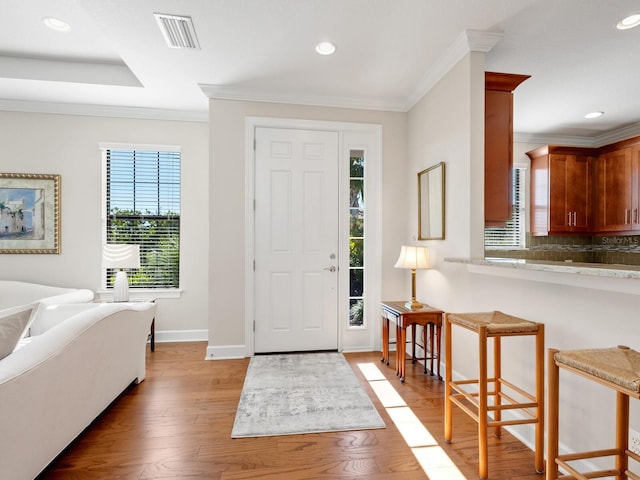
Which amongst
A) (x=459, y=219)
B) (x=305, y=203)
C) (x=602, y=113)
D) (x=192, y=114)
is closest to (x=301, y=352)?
(x=305, y=203)

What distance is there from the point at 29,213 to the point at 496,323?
186 inches

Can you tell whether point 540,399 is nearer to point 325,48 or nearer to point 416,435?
point 416,435

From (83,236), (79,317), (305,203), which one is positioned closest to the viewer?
(79,317)

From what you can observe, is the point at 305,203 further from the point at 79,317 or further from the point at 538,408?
the point at 538,408

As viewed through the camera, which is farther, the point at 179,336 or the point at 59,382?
the point at 179,336

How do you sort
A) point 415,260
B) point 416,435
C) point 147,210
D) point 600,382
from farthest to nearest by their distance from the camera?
point 147,210
point 415,260
point 416,435
point 600,382

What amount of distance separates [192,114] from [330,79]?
5.96 ft

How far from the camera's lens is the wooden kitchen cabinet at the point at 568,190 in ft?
14.4

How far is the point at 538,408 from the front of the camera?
1.77 metres

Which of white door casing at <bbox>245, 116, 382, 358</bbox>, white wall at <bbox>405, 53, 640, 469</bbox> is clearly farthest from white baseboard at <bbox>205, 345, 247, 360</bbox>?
white wall at <bbox>405, 53, 640, 469</bbox>

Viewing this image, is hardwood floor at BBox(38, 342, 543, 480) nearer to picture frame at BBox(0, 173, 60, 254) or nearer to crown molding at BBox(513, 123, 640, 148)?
picture frame at BBox(0, 173, 60, 254)

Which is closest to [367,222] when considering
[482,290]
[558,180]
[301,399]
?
[482,290]

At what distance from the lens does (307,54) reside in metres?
2.75

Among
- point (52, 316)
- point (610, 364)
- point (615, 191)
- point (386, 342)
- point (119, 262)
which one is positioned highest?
point (615, 191)
